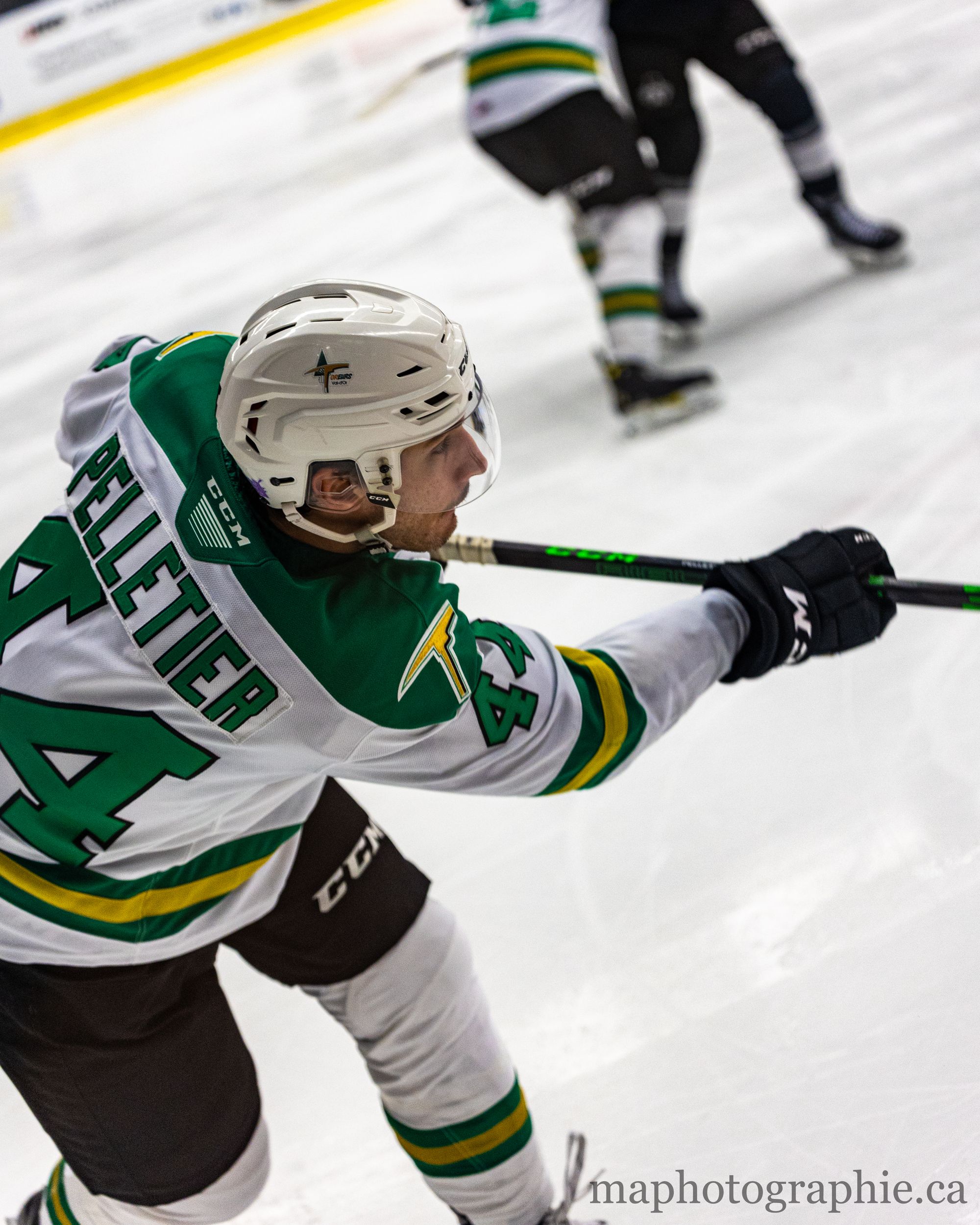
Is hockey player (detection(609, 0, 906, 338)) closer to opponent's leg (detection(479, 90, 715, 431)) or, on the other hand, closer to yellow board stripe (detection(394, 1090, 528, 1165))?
opponent's leg (detection(479, 90, 715, 431))

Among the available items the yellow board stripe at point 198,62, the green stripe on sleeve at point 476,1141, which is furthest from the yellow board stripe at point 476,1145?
the yellow board stripe at point 198,62

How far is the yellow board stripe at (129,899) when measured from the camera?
1098 millimetres

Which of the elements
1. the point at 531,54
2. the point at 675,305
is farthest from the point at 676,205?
the point at 531,54

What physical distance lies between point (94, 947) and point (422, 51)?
724 cm

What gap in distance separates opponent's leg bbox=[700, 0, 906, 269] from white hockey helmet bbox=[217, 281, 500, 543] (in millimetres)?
2465

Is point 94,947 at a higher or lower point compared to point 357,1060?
higher

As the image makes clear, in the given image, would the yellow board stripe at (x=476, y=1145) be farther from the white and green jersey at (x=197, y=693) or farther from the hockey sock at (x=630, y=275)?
the hockey sock at (x=630, y=275)

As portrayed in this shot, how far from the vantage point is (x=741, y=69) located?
125 inches

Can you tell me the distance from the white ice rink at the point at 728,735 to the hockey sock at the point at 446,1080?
0.15 meters

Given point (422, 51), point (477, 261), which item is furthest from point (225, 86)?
point (477, 261)

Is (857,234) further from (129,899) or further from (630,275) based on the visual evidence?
(129,899)

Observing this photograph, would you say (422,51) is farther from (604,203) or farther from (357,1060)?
(357,1060)

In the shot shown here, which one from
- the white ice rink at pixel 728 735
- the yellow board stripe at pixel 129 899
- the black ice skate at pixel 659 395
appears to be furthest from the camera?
the black ice skate at pixel 659 395

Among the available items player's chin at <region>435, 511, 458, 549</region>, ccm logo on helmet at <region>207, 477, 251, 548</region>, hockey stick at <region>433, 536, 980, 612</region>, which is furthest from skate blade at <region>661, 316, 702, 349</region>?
ccm logo on helmet at <region>207, 477, 251, 548</region>
